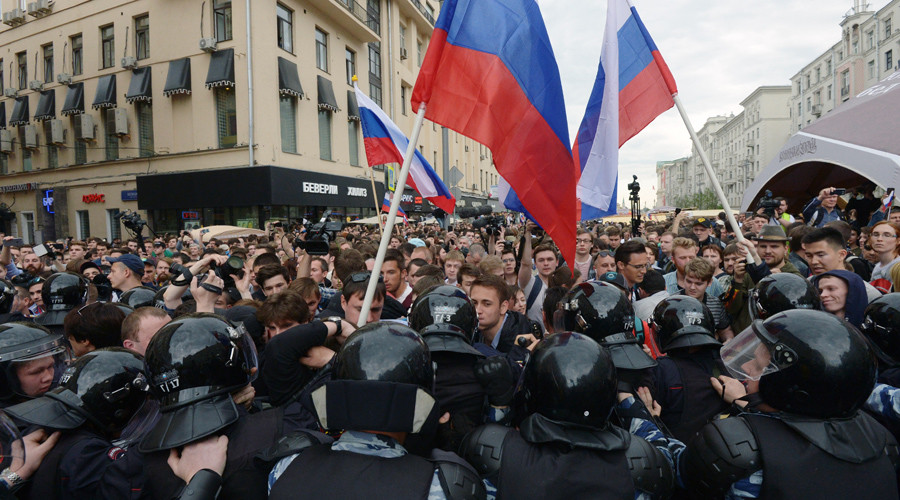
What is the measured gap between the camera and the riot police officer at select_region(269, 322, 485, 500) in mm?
1539

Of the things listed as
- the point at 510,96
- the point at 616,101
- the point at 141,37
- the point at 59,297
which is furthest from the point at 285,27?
the point at 510,96

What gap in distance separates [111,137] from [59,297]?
73.2 feet

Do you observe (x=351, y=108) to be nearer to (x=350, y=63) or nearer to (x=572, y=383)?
(x=350, y=63)

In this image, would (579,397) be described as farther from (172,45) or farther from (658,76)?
(172,45)

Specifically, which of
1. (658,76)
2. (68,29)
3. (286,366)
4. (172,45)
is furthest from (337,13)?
(286,366)

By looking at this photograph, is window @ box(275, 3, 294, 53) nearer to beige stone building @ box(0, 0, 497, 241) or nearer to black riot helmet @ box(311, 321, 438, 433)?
beige stone building @ box(0, 0, 497, 241)

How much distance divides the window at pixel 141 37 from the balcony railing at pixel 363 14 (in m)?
8.34

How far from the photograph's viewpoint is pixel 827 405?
177 cm

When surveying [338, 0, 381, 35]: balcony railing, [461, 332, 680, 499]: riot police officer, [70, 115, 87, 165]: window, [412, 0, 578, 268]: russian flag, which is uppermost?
[338, 0, 381, 35]: balcony railing

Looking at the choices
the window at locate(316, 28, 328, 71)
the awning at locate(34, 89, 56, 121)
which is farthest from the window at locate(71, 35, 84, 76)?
the window at locate(316, 28, 328, 71)

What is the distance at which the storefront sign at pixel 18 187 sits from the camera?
24.9 metres

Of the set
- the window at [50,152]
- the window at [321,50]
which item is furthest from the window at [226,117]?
the window at [50,152]

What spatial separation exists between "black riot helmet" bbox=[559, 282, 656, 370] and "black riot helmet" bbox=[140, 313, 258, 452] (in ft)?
5.64

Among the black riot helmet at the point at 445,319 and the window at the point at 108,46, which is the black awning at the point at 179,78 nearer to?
the window at the point at 108,46
